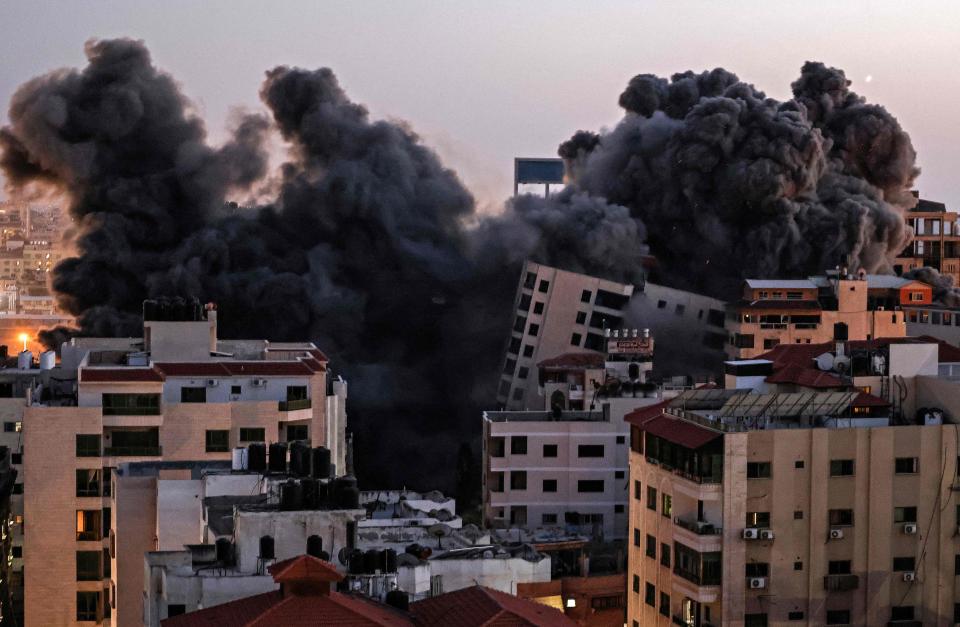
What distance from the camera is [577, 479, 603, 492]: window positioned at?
55781 millimetres

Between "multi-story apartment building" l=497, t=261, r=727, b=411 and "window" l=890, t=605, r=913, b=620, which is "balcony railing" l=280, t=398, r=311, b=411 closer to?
"window" l=890, t=605, r=913, b=620

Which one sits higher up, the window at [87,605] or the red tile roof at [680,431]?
the red tile roof at [680,431]

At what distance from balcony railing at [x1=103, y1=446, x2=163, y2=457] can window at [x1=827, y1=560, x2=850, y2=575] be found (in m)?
16.3

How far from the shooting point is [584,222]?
267 feet

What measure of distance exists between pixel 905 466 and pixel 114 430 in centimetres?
1819

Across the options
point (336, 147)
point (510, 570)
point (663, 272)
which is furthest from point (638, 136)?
point (510, 570)

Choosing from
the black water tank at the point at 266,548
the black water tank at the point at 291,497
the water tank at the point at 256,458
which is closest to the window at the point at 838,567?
the water tank at the point at 256,458

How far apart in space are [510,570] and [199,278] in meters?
43.4

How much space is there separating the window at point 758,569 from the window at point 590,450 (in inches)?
649

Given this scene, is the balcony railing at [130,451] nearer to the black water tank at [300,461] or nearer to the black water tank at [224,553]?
the black water tank at [300,461]

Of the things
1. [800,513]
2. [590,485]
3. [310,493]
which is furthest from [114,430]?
[310,493]

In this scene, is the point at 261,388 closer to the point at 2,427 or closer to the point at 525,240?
the point at 2,427

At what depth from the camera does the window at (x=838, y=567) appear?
3978cm

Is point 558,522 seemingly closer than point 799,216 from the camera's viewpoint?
Yes
